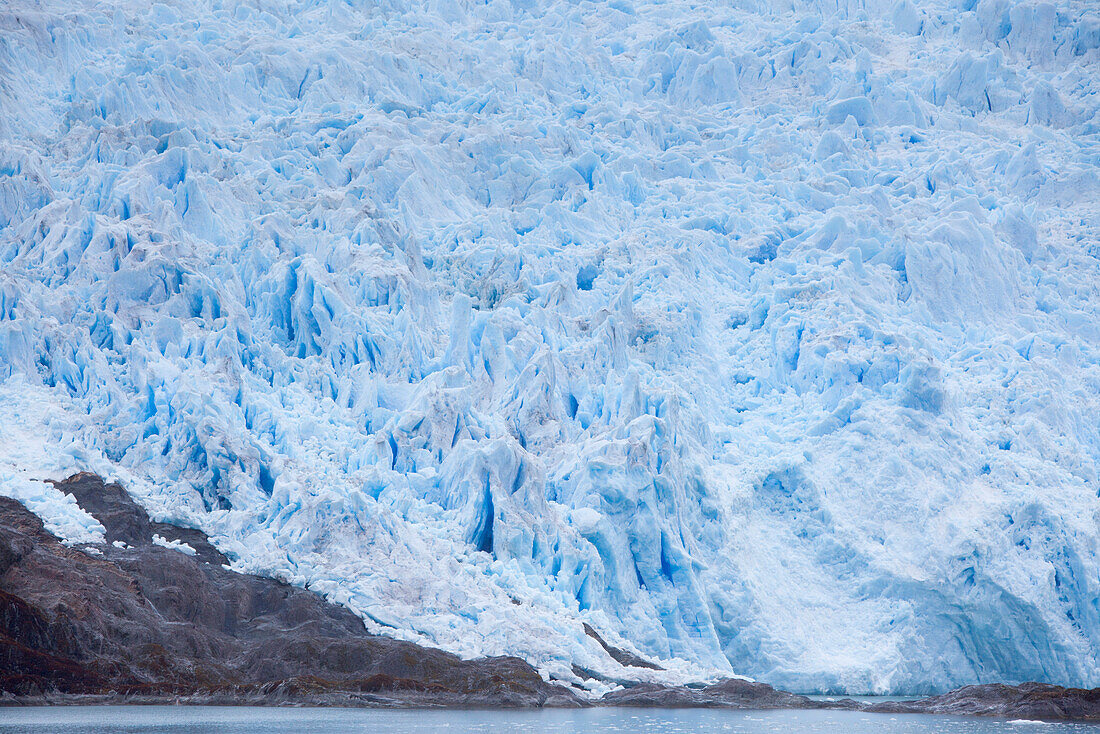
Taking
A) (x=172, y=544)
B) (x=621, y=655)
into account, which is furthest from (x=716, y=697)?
(x=172, y=544)

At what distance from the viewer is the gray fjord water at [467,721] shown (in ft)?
62.4

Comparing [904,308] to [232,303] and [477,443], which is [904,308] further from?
[232,303]

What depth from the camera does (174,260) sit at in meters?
28.0

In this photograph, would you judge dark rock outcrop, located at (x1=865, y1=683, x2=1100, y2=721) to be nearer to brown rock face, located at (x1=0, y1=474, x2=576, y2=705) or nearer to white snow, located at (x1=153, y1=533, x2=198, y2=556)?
brown rock face, located at (x1=0, y1=474, x2=576, y2=705)

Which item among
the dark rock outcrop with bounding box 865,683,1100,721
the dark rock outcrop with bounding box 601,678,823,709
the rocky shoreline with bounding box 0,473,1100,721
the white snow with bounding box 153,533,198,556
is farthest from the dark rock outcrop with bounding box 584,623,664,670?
the white snow with bounding box 153,533,198,556

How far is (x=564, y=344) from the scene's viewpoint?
2997 centimetres

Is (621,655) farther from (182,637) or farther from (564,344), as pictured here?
(182,637)

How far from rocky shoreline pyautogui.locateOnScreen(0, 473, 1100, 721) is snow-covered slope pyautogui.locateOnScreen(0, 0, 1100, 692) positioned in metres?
0.61

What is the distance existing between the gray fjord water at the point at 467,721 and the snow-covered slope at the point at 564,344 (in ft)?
4.75

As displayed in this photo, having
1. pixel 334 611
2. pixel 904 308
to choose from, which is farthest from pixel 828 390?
pixel 334 611

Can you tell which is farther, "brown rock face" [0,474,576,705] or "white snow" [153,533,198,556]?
"white snow" [153,533,198,556]

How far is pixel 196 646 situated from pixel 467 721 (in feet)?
18.0

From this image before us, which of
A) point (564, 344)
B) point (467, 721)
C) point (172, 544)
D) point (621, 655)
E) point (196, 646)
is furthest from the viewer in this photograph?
point (564, 344)

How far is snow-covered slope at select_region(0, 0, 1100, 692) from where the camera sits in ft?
82.4
